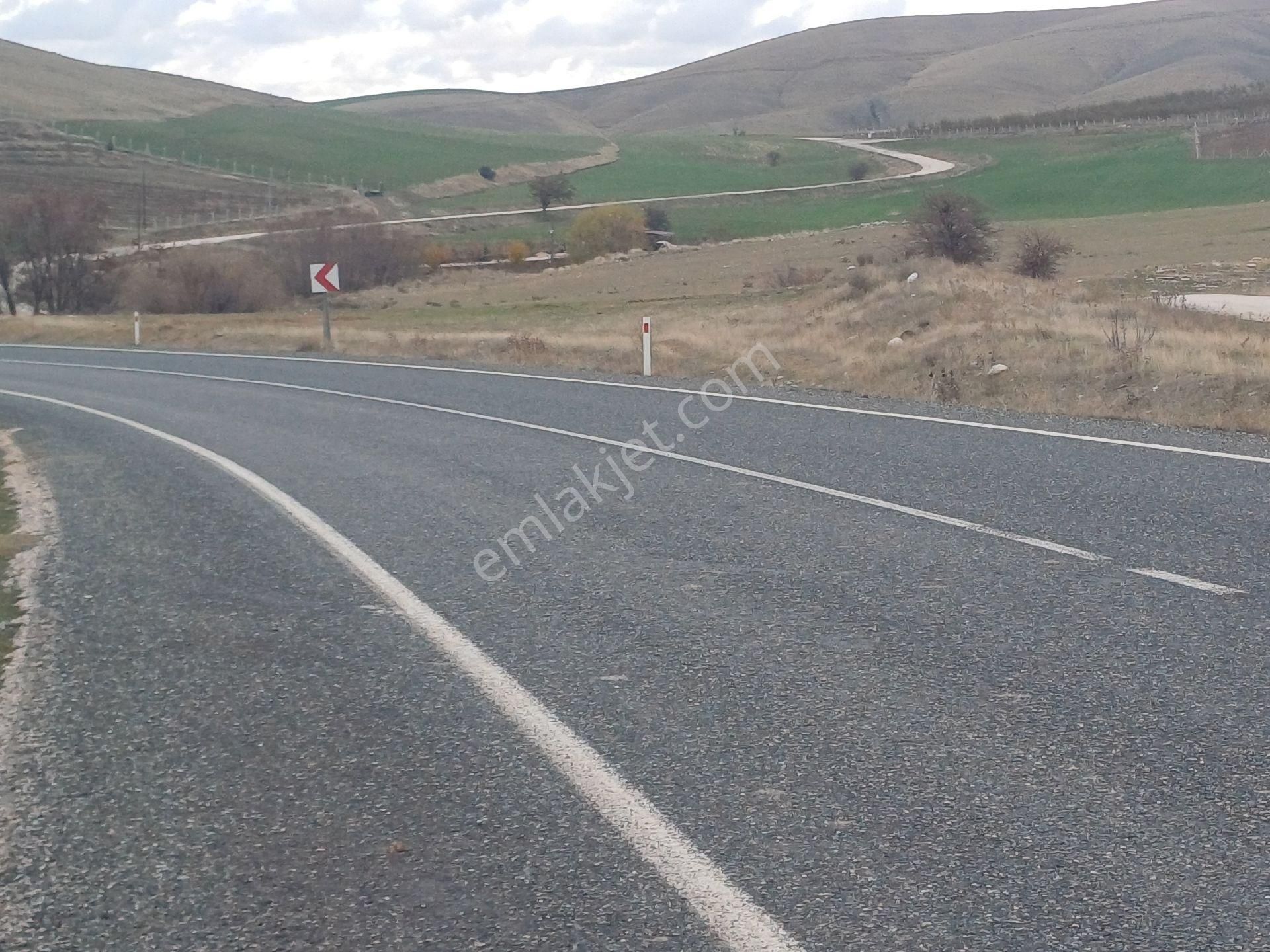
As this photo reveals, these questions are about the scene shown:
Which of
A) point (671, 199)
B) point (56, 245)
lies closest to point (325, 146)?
point (671, 199)

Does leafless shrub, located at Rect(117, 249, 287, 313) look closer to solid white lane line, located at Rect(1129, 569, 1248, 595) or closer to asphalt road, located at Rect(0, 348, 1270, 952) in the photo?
asphalt road, located at Rect(0, 348, 1270, 952)

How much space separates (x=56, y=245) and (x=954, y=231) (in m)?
38.8

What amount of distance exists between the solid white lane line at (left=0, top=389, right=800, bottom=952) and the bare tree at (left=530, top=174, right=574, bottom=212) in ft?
327

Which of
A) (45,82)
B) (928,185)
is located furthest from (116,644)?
(45,82)

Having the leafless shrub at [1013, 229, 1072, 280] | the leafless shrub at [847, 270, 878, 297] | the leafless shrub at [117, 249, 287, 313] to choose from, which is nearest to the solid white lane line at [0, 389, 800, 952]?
the leafless shrub at [847, 270, 878, 297]

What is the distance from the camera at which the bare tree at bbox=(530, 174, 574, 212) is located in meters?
106

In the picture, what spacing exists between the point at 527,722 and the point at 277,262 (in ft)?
211

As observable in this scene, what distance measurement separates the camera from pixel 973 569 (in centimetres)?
752

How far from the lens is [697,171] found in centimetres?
13062

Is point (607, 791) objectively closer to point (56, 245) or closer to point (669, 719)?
point (669, 719)

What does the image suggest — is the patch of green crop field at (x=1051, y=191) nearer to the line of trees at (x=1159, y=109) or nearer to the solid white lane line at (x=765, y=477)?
the line of trees at (x=1159, y=109)

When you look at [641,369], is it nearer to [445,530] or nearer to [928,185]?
[445,530]

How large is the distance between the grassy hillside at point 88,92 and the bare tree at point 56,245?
66361 mm

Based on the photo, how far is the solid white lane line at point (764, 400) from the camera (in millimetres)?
11328
